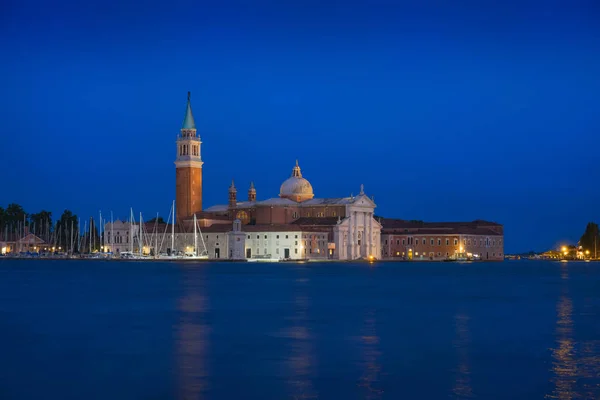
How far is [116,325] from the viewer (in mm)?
24453

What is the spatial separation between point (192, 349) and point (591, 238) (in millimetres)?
96606

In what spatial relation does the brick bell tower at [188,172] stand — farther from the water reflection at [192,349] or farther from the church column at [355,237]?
the water reflection at [192,349]

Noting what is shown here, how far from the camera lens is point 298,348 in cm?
1978

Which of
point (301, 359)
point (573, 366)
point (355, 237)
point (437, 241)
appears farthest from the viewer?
point (437, 241)

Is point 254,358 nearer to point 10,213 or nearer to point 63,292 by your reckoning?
point 63,292

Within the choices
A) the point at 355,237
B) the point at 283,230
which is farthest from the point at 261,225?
the point at 355,237

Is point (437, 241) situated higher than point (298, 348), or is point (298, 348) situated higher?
point (437, 241)

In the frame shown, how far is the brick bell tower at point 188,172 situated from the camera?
10294 centimetres

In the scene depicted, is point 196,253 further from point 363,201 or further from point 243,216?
point 363,201

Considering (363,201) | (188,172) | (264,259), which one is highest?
(188,172)

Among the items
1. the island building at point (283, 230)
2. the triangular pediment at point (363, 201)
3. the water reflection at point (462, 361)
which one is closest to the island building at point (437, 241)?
the island building at point (283, 230)

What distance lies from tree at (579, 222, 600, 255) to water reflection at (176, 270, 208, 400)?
8218cm

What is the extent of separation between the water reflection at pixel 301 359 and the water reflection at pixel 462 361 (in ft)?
→ 7.05

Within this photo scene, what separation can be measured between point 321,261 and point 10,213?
49.1 m
